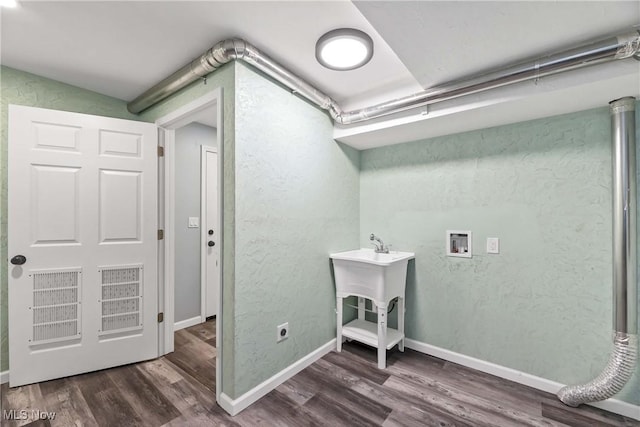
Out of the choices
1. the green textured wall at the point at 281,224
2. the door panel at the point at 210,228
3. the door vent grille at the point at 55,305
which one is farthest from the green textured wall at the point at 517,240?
the door vent grille at the point at 55,305

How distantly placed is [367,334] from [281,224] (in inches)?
50.2

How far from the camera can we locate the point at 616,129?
5.41 ft

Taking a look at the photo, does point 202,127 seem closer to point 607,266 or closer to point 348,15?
point 348,15

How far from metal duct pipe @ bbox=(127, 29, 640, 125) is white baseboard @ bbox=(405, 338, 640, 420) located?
204cm

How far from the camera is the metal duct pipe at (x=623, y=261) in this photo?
5.16 feet

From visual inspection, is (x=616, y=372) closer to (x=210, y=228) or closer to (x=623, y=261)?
(x=623, y=261)

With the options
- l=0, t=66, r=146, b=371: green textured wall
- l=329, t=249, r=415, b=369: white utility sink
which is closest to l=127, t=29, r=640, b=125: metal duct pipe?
l=0, t=66, r=146, b=371: green textured wall

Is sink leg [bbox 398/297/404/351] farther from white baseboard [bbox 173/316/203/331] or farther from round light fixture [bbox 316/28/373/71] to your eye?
white baseboard [bbox 173/316/203/331]

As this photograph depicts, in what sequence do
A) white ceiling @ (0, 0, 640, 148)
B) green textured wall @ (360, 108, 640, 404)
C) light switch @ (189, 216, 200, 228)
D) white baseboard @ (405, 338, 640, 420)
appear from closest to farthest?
1. white ceiling @ (0, 0, 640, 148)
2. white baseboard @ (405, 338, 640, 420)
3. green textured wall @ (360, 108, 640, 404)
4. light switch @ (189, 216, 200, 228)

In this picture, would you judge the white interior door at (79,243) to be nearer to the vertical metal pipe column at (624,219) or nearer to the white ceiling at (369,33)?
the white ceiling at (369,33)

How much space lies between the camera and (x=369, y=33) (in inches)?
61.0

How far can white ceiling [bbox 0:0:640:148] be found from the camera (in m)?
1.25

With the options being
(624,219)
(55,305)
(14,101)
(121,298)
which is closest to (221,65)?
(14,101)

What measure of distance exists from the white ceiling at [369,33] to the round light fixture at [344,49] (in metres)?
0.04
